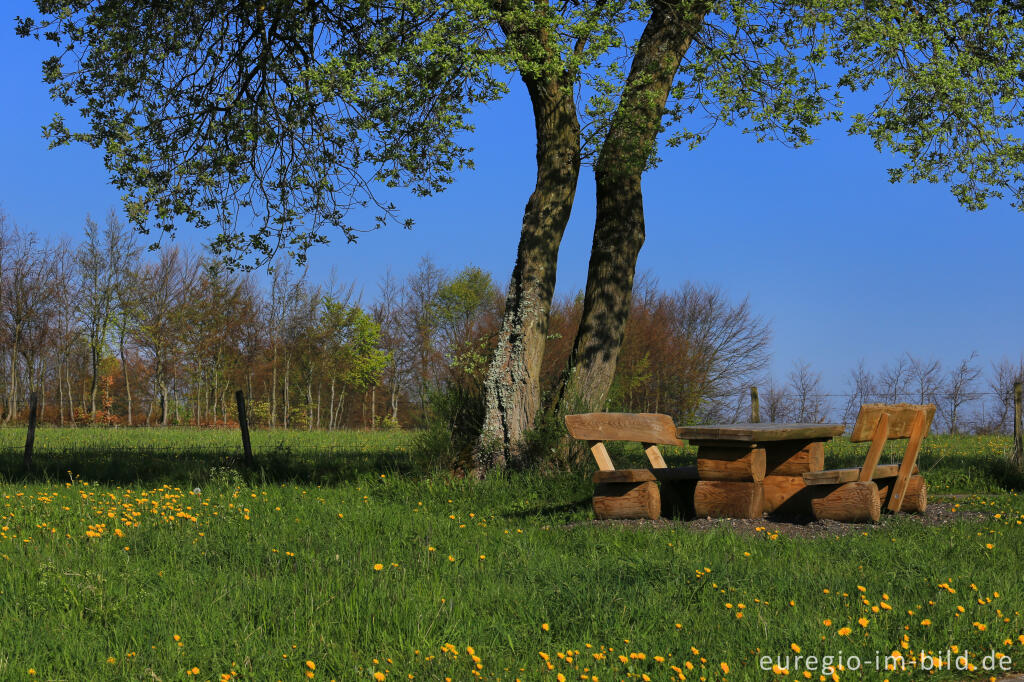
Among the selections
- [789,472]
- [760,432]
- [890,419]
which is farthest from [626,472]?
[890,419]

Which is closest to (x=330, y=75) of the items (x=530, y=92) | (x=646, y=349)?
(x=530, y=92)

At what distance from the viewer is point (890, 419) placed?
27.9ft

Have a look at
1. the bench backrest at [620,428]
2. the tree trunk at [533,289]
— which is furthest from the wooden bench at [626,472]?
the tree trunk at [533,289]

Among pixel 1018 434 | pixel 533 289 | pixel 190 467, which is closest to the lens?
pixel 533 289

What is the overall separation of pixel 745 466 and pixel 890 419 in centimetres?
155

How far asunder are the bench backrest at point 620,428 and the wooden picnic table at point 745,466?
7.3 inches

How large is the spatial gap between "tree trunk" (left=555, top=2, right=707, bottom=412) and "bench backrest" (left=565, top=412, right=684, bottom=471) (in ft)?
8.34

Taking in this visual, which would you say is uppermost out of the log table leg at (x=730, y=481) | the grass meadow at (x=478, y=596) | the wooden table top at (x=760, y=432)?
the wooden table top at (x=760, y=432)

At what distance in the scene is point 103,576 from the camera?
5668 millimetres

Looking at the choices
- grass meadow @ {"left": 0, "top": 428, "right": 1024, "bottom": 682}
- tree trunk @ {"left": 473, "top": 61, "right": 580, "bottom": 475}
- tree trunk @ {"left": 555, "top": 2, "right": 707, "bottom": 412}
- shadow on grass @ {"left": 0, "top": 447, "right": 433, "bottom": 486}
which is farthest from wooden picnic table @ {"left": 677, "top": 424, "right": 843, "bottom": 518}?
shadow on grass @ {"left": 0, "top": 447, "right": 433, "bottom": 486}

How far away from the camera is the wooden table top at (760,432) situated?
26.9ft

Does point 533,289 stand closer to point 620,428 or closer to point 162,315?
point 620,428

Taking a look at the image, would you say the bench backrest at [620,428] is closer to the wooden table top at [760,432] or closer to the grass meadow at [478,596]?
the wooden table top at [760,432]

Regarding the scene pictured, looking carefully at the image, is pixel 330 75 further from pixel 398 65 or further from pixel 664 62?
pixel 664 62
